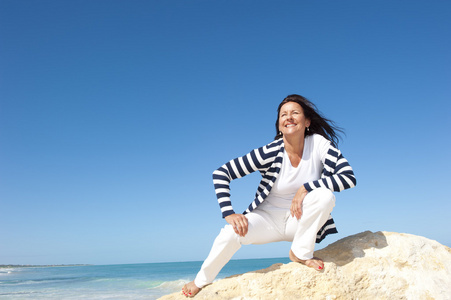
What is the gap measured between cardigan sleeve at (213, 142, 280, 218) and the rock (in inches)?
27.7

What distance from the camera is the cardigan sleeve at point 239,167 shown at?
3049 mm

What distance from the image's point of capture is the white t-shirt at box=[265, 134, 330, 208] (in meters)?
3.05

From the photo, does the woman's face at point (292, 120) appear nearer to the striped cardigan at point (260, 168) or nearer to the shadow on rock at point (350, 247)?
the striped cardigan at point (260, 168)

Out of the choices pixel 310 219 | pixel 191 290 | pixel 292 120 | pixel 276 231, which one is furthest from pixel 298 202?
pixel 191 290

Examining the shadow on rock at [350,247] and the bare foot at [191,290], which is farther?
the shadow on rock at [350,247]

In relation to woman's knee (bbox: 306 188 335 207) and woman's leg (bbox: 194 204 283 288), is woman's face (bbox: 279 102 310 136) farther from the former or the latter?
woman's leg (bbox: 194 204 283 288)

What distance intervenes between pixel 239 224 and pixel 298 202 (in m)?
0.49

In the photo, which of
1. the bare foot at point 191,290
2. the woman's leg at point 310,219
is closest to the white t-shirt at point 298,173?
the woman's leg at point 310,219

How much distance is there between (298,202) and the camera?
279cm

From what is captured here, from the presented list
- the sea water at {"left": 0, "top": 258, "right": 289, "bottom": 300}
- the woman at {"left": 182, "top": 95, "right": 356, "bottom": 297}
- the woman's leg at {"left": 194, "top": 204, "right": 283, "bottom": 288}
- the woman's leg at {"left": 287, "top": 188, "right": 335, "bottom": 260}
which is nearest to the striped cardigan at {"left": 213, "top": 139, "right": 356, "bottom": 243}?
the woman at {"left": 182, "top": 95, "right": 356, "bottom": 297}

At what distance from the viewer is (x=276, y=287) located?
8.91 ft

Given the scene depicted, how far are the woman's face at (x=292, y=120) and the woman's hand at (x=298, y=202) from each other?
0.50 m

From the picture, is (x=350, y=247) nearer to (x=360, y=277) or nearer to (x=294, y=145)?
(x=360, y=277)

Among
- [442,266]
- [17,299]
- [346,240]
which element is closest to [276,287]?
[346,240]
